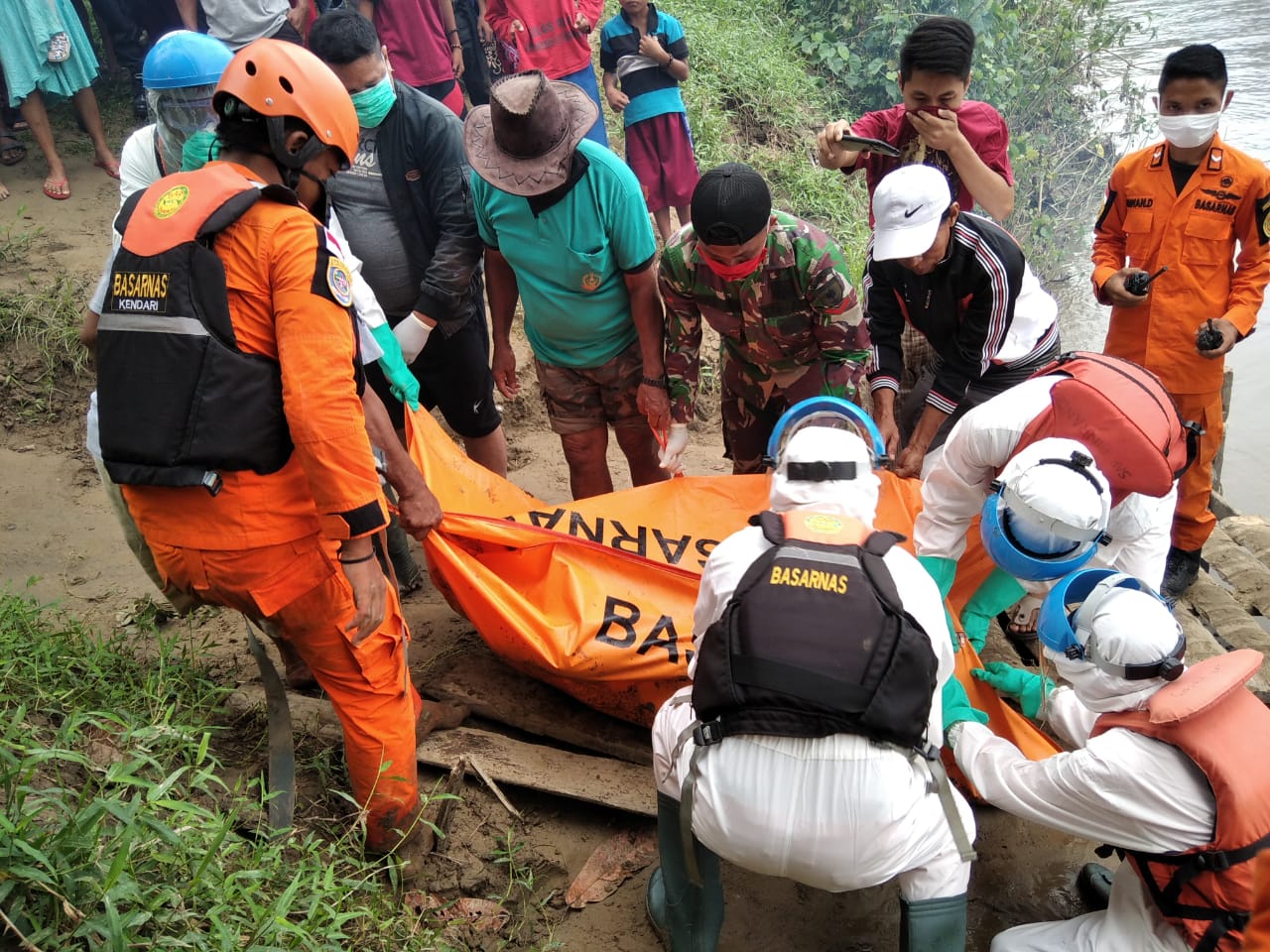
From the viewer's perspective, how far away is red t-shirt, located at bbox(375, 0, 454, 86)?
496 centimetres

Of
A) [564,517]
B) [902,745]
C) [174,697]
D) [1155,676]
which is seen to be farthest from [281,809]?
[1155,676]

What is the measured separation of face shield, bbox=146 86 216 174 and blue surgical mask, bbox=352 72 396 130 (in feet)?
1.55

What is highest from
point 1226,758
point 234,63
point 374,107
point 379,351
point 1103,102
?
point 234,63

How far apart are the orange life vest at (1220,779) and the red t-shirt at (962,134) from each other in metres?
1.86

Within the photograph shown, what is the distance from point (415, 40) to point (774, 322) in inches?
126

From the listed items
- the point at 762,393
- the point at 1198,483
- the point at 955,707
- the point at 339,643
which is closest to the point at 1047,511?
the point at 955,707

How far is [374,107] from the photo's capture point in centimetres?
306

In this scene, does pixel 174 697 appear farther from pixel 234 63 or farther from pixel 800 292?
pixel 800 292

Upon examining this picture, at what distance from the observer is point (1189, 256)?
3.49m

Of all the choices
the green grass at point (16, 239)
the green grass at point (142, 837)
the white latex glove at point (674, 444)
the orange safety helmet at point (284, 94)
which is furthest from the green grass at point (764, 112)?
the green grass at point (142, 837)

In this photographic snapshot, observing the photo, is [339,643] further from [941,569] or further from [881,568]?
[941,569]

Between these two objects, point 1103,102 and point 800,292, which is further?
point 1103,102

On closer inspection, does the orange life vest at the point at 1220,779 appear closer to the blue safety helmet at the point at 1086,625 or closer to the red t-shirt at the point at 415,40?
the blue safety helmet at the point at 1086,625

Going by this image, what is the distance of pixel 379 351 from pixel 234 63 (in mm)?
873
